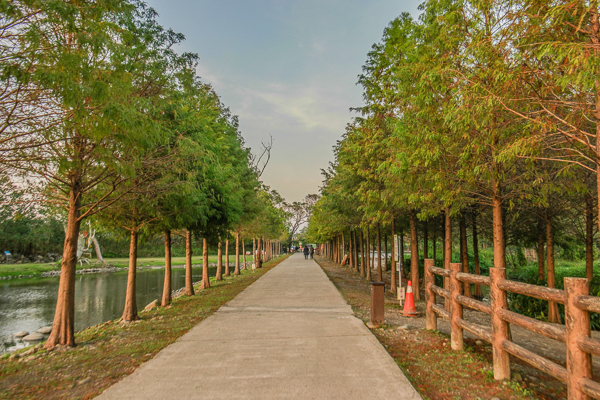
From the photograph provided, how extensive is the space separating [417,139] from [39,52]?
6.48 m

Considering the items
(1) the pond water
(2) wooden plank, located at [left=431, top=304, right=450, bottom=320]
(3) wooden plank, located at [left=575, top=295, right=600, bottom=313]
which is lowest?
(1) the pond water

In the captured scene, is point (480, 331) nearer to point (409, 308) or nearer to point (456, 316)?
point (456, 316)

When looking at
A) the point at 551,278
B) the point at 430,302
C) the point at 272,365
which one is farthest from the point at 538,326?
the point at 551,278

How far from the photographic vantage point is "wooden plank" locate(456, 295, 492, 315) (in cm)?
496

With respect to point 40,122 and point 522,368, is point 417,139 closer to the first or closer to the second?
point 522,368

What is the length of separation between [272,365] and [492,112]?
5.13 m

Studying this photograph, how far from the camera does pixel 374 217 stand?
13.0 m

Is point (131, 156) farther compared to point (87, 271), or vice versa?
point (87, 271)

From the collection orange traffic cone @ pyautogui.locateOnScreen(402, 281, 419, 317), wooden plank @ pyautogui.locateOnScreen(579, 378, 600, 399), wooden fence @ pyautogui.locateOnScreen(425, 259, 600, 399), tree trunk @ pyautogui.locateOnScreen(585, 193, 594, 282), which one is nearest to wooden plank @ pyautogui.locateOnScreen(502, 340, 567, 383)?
wooden fence @ pyautogui.locateOnScreen(425, 259, 600, 399)

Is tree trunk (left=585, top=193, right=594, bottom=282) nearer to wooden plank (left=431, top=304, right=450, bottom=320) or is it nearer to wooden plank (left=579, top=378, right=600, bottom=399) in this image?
wooden plank (left=431, top=304, right=450, bottom=320)

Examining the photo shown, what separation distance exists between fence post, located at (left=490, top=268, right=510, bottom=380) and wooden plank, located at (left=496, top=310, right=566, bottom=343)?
0.32 ft

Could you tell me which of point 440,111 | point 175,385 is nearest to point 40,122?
point 175,385

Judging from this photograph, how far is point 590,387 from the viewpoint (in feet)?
10.4

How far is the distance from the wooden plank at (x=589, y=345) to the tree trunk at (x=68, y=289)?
7940mm
